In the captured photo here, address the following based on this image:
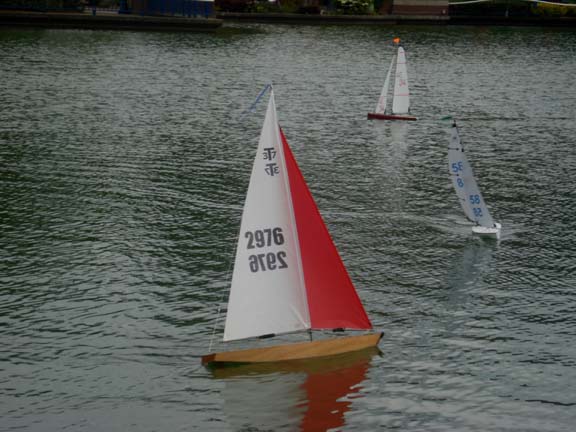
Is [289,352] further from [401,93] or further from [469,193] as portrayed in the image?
[401,93]

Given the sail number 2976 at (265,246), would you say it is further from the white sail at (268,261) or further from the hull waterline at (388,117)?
the hull waterline at (388,117)

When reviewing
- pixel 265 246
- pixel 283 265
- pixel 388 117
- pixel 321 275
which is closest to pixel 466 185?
pixel 321 275

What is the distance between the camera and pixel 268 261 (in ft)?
90.6

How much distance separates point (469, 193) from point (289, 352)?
1583 centimetres

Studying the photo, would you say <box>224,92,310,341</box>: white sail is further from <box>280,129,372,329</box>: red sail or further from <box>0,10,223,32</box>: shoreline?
<box>0,10,223,32</box>: shoreline

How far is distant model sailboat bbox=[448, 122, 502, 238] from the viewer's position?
41.4m

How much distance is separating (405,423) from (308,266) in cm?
510

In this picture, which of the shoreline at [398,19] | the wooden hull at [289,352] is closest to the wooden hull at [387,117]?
the wooden hull at [289,352]

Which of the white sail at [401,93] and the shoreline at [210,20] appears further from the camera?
the shoreline at [210,20]

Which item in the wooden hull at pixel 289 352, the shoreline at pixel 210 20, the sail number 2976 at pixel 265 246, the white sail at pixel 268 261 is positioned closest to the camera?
the white sail at pixel 268 261

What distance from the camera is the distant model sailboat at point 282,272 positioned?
26.7 m

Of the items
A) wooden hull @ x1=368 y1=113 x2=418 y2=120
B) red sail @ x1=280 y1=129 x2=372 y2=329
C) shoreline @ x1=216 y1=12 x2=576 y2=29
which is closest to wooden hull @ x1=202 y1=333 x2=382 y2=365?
red sail @ x1=280 y1=129 x2=372 y2=329

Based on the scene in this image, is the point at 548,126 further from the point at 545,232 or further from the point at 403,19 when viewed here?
the point at 403,19

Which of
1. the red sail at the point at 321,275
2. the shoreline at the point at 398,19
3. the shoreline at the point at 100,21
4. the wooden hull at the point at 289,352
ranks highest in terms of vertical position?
the shoreline at the point at 398,19
